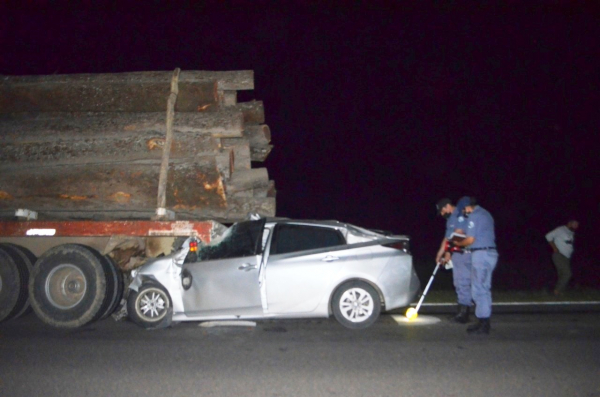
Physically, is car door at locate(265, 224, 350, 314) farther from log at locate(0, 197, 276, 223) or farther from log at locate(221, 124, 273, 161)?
log at locate(221, 124, 273, 161)

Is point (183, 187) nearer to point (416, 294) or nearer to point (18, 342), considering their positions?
point (18, 342)

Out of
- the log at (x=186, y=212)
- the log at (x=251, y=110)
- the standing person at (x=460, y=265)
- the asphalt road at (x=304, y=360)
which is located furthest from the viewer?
the log at (x=251, y=110)

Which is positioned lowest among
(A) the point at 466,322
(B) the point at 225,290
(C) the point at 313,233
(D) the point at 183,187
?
(A) the point at 466,322

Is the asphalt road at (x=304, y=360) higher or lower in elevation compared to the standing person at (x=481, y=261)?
lower

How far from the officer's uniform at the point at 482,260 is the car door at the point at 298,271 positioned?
1654mm

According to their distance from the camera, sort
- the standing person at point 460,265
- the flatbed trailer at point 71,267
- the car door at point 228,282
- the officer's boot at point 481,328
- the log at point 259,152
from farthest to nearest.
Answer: the log at point 259,152, the standing person at point 460,265, the flatbed trailer at point 71,267, the car door at point 228,282, the officer's boot at point 481,328

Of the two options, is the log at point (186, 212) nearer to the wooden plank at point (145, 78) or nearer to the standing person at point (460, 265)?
the wooden plank at point (145, 78)

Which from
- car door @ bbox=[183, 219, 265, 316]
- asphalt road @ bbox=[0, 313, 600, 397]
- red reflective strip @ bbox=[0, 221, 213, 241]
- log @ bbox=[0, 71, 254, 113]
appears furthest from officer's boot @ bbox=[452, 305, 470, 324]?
log @ bbox=[0, 71, 254, 113]

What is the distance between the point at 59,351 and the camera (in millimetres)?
6746

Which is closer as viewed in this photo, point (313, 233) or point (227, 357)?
point (227, 357)

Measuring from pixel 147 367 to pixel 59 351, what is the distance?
4.52 ft

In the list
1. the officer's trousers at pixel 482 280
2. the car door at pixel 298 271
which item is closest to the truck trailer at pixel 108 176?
the car door at pixel 298 271

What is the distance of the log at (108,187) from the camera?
8.66 meters

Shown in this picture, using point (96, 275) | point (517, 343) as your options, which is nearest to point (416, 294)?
point (517, 343)
